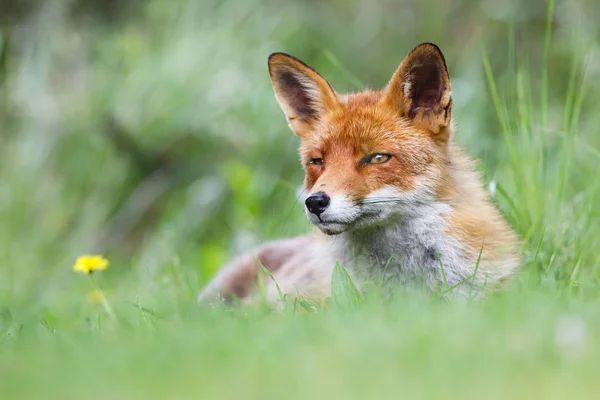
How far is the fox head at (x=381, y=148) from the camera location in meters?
3.73

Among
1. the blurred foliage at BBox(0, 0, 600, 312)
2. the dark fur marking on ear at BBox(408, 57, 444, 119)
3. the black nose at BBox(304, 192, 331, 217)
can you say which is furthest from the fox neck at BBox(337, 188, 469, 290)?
the blurred foliage at BBox(0, 0, 600, 312)

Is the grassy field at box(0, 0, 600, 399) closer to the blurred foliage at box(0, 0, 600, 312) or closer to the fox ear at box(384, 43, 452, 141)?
the blurred foliage at box(0, 0, 600, 312)

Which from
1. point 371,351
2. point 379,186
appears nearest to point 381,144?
point 379,186

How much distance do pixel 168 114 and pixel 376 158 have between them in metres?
4.64

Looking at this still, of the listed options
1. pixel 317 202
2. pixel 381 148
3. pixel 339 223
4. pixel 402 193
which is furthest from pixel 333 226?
pixel 381 148

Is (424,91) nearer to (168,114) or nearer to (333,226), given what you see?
(333,226)

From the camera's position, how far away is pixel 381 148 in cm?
390

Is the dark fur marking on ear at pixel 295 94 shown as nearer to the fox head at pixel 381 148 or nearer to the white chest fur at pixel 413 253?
the fox head at pixel 381 148

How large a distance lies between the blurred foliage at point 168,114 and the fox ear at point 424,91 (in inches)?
92.1

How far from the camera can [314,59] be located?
936 centimetres

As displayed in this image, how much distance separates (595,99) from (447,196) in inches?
152

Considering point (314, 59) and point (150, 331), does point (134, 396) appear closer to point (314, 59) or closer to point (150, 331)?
point (150, 331)

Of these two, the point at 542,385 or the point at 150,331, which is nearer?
the point at 542,385

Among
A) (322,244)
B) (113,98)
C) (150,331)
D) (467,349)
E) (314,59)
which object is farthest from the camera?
(314,59)
